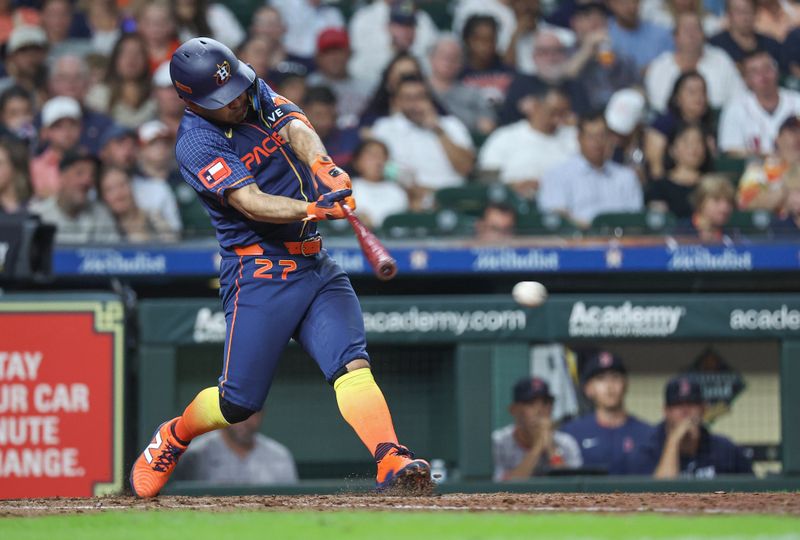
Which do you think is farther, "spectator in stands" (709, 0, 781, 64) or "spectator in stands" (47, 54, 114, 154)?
"spectator in stands" (709, 0, 781, 64)

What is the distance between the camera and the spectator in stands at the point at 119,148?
909 cm

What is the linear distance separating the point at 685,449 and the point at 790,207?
2447 millimetres

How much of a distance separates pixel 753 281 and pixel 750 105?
2346 mm

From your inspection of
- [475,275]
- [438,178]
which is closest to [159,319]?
[475,275]

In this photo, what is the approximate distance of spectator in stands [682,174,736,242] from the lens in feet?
29.8

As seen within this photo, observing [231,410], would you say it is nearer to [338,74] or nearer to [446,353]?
[446,353]

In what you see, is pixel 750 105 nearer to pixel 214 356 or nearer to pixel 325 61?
pixel 325 61

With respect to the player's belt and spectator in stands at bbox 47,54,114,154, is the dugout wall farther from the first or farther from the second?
the player's belt

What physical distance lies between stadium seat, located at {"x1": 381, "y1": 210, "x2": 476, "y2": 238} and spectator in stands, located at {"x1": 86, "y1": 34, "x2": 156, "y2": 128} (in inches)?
86.0

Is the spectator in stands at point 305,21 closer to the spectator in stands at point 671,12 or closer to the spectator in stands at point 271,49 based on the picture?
the spectator in stands at point 271,49

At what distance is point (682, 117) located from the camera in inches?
396

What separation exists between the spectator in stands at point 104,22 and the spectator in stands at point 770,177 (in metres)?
4.83

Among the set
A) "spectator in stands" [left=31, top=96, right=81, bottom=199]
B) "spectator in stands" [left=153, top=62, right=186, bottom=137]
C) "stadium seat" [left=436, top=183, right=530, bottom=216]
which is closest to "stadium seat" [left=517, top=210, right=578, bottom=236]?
"stadium seat" [left=436, top=183, right=530, bottom=216]

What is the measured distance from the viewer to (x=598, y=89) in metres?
10.4
